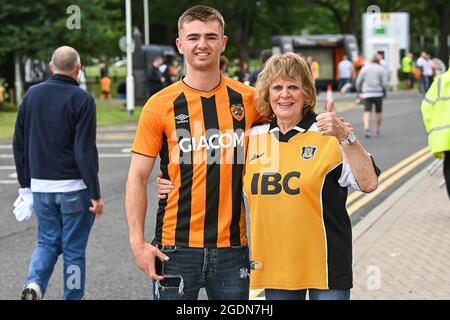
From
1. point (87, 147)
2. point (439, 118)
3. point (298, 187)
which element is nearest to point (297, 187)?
point (298, 187)

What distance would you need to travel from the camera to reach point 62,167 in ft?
22.4

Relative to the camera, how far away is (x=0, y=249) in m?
9.21

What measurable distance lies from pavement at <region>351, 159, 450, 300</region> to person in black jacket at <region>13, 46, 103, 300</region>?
1.98 m

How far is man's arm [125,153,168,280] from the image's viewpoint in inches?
164

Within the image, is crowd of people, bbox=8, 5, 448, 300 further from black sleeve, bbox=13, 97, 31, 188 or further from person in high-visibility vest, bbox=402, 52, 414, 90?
person in high-visibility vest, bbox=402, 52, 414, 90

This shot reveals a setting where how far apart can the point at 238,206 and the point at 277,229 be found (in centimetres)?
20

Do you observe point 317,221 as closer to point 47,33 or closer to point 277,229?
point 277,229

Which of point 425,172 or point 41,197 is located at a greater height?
point 41,197

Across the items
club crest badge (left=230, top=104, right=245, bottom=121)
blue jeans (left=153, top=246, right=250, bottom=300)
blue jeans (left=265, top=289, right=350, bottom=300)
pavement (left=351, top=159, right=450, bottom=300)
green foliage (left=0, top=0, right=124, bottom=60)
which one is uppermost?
green foliage (left=0, top=0, right=124, bottom=60)

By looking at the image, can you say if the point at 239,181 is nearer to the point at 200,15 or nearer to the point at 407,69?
the point at 200,15

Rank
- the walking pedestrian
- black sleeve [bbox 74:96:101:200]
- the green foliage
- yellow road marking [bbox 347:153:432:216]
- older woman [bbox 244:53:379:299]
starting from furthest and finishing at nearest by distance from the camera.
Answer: the walking pedestrian
the green foliage
yellow road marking [bbox 347:153:432:216]
black sleeve [bbox 74:96:101:200]
older woman [bbox 244:53:379:299]

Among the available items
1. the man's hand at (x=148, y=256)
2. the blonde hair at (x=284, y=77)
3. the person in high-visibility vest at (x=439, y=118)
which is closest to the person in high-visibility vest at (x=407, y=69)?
the person in high-visibility vest at (x=439, y=118)

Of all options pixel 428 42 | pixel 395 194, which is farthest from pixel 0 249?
pixel 428 42

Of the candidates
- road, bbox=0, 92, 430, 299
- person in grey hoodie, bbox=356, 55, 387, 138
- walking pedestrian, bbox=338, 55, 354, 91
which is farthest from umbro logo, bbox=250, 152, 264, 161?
walking pedestrian, bbox=338, 55, 354, 91
